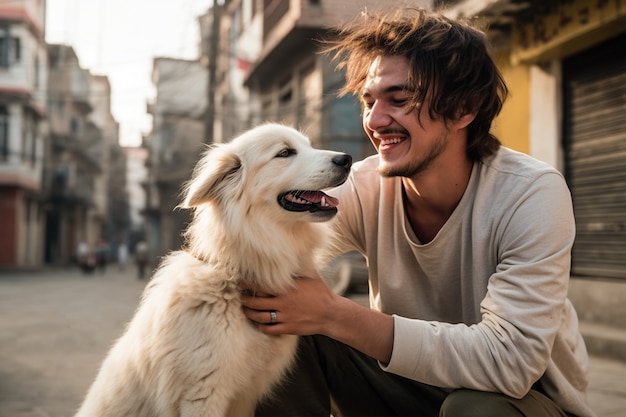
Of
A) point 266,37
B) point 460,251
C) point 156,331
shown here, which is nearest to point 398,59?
point 460,251

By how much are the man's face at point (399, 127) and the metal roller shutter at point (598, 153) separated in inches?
173

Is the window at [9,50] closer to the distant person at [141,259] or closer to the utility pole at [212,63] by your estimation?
the distant person at [141,259]

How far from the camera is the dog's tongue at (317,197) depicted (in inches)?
102

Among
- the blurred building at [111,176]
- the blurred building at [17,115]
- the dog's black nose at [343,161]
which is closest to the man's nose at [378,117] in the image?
the dog's black nose at [343,161]

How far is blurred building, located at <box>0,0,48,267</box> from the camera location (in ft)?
95.7

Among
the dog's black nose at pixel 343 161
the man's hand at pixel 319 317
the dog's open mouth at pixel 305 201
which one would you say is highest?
the dog's black nose at pixel 343 161

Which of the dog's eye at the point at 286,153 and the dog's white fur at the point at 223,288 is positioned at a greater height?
the dog's eye at the point at 286,153

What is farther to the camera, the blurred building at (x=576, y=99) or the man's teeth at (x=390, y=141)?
the blurred building at (x=576, y=99)

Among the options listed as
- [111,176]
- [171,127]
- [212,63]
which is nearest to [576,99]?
[212,63]

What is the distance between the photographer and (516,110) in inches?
293

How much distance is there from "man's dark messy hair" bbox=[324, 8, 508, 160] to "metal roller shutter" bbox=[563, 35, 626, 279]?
162 inches

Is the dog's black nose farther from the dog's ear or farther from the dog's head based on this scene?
the dog's ear

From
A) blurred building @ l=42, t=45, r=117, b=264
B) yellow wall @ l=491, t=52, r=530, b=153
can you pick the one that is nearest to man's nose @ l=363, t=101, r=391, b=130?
yellow wall @ l=491, t=52, r=530, b=153

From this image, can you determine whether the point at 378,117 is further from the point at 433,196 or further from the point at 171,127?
the point at 171,127
